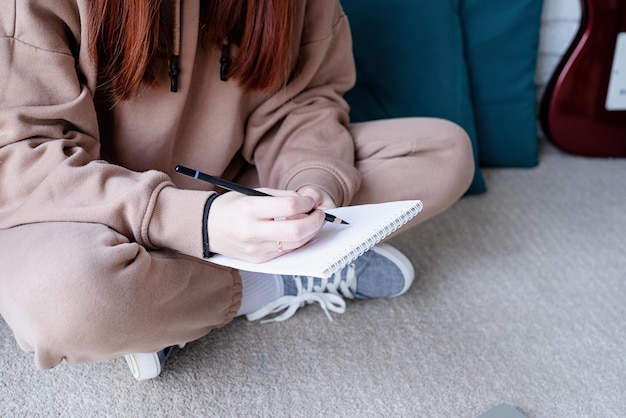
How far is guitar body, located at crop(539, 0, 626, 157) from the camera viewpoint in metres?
1.34

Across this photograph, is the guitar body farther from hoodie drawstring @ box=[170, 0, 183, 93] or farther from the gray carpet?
hoodie drawstring @ box=[170, 0, 183, 93]

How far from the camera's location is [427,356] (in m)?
0.84

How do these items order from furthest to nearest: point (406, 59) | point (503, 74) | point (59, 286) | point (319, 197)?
point (503, 74), point (406, 59), point (319, 197), point (59, 286)

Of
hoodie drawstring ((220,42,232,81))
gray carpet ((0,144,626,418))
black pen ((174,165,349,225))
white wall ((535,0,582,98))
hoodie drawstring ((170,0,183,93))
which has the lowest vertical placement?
gray carpet ((0,144,626,418))

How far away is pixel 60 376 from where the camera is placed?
0.80 m

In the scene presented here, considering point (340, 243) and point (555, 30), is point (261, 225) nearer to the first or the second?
point (340, 243)

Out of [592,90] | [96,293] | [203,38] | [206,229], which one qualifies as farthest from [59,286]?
[592,90]

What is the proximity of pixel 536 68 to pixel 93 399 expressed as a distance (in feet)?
3.69

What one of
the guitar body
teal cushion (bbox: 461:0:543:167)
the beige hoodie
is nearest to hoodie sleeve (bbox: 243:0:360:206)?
the beige hoodie

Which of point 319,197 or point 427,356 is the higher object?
point 319,197

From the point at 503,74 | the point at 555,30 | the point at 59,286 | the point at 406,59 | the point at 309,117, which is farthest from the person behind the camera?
the point at 555,30

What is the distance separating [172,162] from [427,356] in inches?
16.2

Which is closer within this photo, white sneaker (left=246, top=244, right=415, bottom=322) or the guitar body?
white sneaker (left=246, top=244, right=415, bottom=322)

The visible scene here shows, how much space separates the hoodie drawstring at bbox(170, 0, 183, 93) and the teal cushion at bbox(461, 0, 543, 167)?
71cm
